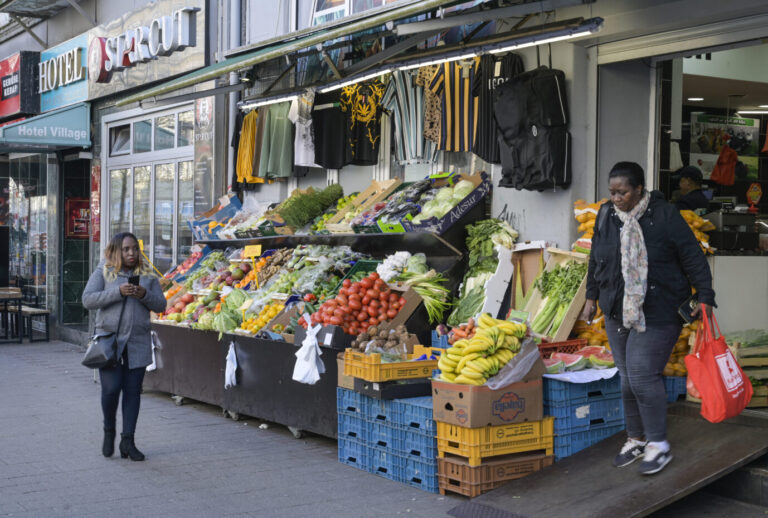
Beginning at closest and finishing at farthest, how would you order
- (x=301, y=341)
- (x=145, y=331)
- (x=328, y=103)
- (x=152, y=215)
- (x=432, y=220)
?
(x=145, y=331)
(x=301, y=341)
(x=432, y=220)
(x=328, y=103)
(x=152, y=215)

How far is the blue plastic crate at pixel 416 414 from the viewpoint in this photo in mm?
6711

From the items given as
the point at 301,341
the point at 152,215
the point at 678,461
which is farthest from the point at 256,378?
the point at 152,215

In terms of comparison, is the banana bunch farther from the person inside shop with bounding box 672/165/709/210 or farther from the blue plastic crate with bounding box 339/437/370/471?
the person inside shop with bounding box 672/165/709/210

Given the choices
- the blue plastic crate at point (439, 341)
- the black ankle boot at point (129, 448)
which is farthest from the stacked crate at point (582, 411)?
the black ankle boot at point (129, 448)

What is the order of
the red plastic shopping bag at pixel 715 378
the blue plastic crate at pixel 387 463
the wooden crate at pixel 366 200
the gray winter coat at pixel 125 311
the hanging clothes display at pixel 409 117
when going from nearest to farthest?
the red plastic shopping bag at pixel 715 378, the blue plastic crate at pixel 387 463, the gray winter coat at pixel 125 311, the hanging clothes display at pixel 409 117, the wooden crate at pixel 366 200

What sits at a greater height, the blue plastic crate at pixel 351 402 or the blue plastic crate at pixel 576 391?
the blue plastic crate at pixel 576 391

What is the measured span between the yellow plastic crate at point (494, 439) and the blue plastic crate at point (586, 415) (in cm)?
6

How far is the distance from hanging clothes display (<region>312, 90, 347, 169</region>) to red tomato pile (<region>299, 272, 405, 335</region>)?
2.80 metres

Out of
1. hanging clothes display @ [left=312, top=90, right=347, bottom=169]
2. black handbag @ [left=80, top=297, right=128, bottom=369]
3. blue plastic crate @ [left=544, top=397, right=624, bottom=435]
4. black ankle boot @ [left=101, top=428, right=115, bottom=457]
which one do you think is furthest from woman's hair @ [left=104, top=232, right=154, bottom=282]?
hanging clothes display @ [left=312, top=90, right=347, bottom=169]

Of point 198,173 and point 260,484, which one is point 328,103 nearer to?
point 198,173

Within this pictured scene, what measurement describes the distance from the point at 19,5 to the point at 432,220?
494 inches

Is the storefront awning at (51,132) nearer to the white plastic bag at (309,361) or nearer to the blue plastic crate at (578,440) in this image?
the white plastic bag at (309,361)

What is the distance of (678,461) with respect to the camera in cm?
614

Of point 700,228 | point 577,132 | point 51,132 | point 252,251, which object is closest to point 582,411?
point 700,228
